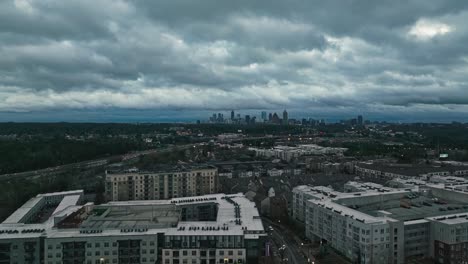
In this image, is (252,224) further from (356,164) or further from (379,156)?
(379,156)

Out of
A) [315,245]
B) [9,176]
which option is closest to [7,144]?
[9,176]

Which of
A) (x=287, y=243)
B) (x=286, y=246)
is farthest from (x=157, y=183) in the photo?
(x=286, y=246)

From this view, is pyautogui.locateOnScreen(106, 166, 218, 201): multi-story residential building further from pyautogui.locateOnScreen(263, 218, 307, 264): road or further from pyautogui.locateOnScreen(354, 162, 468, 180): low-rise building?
pyautogui.locateOnScreen(354, 162, 468, 180): low-rise building

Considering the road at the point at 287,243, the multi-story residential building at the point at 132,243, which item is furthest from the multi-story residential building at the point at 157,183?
the multi-story residential building at the point at 132,243

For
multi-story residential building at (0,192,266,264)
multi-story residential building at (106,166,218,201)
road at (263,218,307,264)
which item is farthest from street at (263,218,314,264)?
multi-story residential building at (106,166,218,201)

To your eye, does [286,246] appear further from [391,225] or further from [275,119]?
[275,119]

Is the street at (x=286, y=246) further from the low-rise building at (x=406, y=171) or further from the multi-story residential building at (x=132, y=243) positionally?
the low-rise building at (x=406, y=171)
